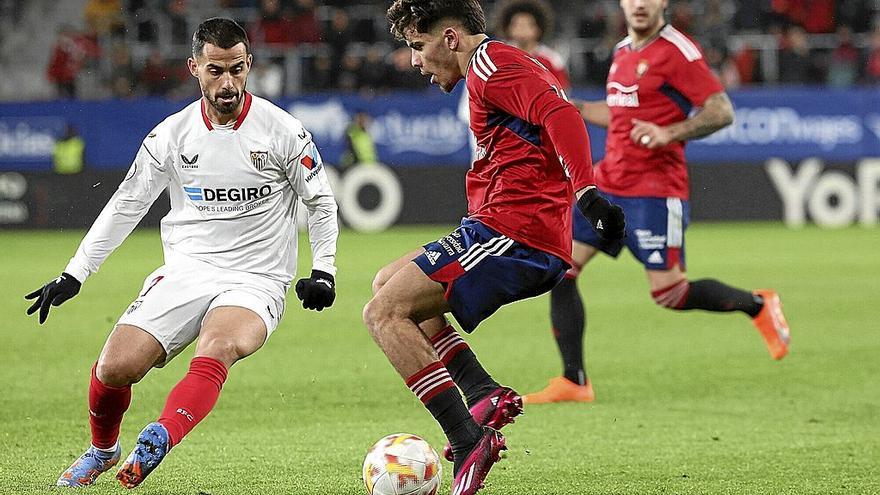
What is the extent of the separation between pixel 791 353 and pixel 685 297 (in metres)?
1.75

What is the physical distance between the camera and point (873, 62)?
21688mm

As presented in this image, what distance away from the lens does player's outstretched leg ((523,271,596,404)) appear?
7578mm

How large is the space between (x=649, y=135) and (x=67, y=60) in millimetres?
16701

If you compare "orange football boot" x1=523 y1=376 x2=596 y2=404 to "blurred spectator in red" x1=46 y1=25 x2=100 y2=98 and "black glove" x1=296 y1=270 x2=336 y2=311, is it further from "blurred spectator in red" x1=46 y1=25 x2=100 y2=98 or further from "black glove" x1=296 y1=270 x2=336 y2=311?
"blurred spectator in red" x1=46 y1=25 x2=100 y2=98

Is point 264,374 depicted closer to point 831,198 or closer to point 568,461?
point 568,461

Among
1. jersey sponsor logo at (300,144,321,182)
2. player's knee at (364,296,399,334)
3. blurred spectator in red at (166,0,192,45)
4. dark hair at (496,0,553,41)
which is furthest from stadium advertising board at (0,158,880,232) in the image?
player's knee at (364,296,399,334)

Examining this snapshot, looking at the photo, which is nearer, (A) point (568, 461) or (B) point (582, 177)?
(B) point (582, 177)

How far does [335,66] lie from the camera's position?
21875 mm

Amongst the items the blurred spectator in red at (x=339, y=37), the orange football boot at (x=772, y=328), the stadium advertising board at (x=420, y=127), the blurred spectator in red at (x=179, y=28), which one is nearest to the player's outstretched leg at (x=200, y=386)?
the orange football boot at (x=772, y=328)

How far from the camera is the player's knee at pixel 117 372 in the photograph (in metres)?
5.11

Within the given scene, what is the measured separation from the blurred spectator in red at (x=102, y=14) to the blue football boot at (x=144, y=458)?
1975 centimetres

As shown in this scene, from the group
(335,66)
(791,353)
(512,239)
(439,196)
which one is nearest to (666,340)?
(791,353)

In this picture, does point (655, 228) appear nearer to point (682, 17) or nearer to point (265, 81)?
point (265, 81)

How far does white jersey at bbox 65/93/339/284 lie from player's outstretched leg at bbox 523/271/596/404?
2.41 meters
